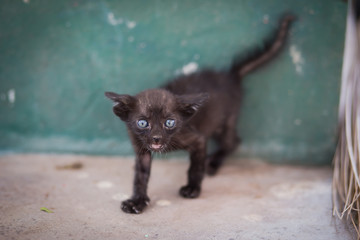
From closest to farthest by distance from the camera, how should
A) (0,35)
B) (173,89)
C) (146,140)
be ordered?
1. (146,140)
2. (173,89)
3. (0,35)

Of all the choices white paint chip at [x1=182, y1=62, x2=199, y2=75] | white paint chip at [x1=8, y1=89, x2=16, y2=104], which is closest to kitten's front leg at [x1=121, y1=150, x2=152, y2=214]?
white paint chip at [x1=182, y1=62, x2=199, y2=75]

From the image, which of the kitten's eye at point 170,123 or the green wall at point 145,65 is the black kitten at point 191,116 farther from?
the green wall at point 145,65

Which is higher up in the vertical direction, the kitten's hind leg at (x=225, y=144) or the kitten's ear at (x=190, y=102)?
the kitten's ear at (x=190, y=102)

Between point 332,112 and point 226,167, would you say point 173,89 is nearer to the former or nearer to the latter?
point 226,167

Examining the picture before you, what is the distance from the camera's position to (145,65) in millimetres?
3213

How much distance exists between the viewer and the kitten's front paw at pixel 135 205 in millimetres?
2324

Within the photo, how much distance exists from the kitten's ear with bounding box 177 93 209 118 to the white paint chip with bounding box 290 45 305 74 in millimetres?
1137

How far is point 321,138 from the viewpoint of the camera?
10.7 ft

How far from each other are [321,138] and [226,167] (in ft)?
2.88

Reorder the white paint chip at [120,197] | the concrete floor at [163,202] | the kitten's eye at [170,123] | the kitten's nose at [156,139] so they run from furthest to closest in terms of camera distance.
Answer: the white paint chip at [120,197] → the kitten's eye at [170,123] → the kitten's nose at [156,139] → the concrete floor at [163,202]

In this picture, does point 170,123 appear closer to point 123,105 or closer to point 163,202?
point 123,105

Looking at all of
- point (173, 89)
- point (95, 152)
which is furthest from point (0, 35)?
point (173, 89)

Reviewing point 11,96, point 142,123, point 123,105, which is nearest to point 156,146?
point 142,123

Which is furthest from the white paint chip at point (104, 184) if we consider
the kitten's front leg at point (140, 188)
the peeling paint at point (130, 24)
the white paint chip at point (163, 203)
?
the peeling paint at point (130, 24)
